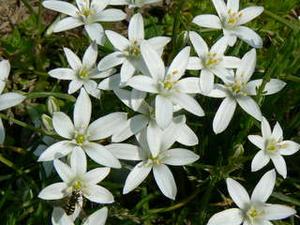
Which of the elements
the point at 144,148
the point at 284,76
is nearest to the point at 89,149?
the point at 144,148

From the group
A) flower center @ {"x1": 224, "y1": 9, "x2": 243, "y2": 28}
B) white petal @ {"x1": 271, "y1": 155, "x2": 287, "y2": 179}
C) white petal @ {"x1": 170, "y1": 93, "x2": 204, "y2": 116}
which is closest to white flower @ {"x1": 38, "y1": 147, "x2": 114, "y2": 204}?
white petal @ {"x1": 170, "y1": 93, "x2": 204, "y2": 116}

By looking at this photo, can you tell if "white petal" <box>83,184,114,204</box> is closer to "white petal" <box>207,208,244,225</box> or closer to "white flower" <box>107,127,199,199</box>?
"white flower" <box>107,127,199,199</box>

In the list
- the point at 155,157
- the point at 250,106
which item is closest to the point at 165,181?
the point at 155,157

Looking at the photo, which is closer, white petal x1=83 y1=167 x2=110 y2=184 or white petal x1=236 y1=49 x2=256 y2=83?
white petal x1=83 y1=167 x2=110 y2=184

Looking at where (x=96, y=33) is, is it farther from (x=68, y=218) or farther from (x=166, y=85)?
(x=68, y=218)

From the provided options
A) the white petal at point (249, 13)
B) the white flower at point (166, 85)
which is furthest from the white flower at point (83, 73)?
the white petal at point (249, 13)

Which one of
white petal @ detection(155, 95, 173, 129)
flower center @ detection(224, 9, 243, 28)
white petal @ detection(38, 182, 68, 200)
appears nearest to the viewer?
white petal @ detection(38, 182, 68, 200)
